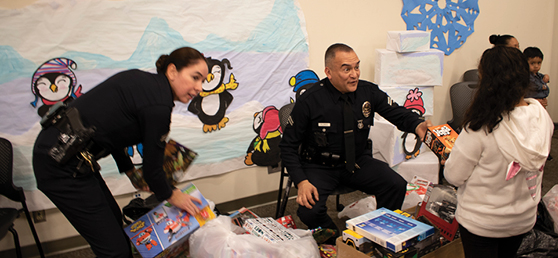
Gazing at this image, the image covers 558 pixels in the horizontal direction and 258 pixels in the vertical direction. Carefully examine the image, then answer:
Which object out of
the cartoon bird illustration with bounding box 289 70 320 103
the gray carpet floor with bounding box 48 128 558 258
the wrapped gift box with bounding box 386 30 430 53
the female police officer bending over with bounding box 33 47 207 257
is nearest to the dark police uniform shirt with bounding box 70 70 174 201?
the female police officer bending over with bounding box 33 47 207 257

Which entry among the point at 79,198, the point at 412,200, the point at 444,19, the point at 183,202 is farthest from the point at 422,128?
the point at 444,19

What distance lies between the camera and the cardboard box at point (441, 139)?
174 cm

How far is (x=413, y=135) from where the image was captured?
3.13 m

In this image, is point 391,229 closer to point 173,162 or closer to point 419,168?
point 173,162

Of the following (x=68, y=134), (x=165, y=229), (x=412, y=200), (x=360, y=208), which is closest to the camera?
(x=68, y=134)

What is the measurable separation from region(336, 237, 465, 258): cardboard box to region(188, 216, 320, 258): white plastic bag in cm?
15

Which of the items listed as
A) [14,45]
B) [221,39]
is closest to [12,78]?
[14,45]

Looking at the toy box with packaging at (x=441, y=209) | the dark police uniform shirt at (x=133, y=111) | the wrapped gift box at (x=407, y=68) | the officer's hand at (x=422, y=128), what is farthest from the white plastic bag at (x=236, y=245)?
the wrapped gift box at (x=407, y=68)

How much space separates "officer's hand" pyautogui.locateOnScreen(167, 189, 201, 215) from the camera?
5.56 ft

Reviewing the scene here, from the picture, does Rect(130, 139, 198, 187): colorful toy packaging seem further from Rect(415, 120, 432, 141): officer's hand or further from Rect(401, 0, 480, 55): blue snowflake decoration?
Rect(401, 0, 480, 55): blue snowflake decoration

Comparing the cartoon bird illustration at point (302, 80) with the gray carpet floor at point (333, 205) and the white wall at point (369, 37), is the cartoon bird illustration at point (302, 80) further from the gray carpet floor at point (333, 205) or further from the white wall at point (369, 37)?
the gray carpet floor at point (333, 205)

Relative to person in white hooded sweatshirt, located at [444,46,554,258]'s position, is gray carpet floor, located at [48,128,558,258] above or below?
below

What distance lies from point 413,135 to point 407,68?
0.57 m

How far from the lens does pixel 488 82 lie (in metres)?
1.35
